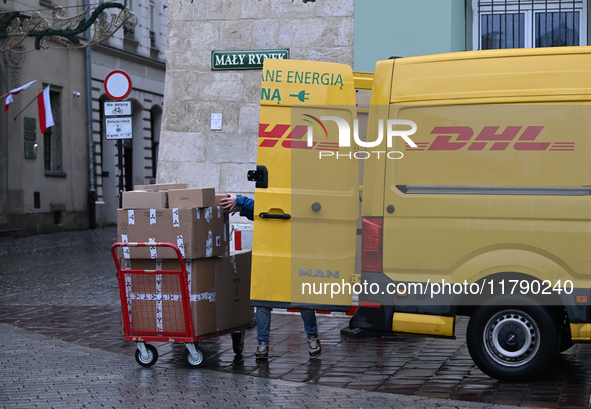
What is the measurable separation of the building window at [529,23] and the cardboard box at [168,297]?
18.6 feet

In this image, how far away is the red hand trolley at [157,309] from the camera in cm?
629

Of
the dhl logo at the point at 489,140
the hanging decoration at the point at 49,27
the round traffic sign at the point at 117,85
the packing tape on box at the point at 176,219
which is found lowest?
the packing tape on box at the point at 176,219

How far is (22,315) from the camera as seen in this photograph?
29.9 feet

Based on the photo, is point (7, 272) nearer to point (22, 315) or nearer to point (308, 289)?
point (22, 315)

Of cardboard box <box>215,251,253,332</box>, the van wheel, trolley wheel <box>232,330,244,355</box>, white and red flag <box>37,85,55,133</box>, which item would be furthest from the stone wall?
white and red flag <box>37,85,55,133</box>

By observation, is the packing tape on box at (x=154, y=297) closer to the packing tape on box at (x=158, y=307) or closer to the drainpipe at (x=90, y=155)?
the packing tape on box at (x=158, y=307)

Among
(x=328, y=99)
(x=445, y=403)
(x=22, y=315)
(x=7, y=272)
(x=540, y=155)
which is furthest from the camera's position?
(x=7, y=272)

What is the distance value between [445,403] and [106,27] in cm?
1507

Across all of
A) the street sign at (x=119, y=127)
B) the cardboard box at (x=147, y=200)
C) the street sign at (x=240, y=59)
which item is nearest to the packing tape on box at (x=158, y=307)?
the cardboard box at (x=147, y=200)

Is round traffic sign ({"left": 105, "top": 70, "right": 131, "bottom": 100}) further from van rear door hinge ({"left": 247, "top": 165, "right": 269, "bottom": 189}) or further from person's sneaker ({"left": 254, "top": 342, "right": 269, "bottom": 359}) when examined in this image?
person's sneaker ({"left": 254, "top": 342, "right": 269, "bottom": 359})

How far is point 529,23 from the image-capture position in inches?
394

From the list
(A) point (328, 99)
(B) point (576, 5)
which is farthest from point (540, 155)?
(B) point (576, 5)

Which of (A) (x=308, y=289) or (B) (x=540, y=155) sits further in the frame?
(A) (x=308, y=289)

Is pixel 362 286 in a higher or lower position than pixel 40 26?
lower
